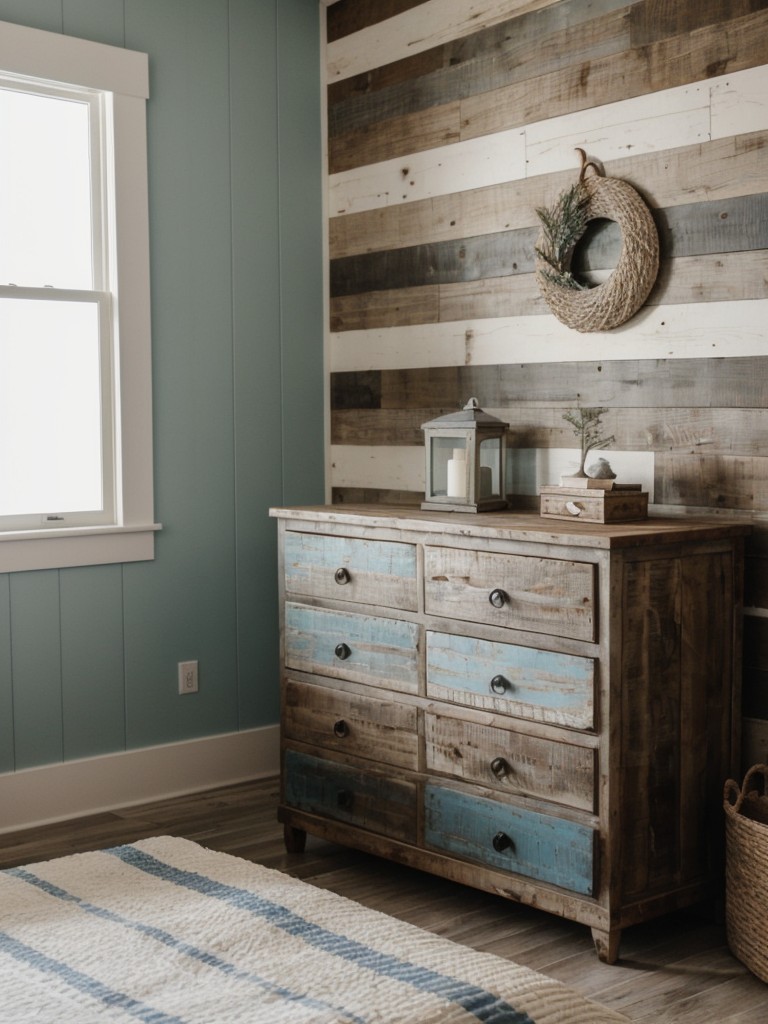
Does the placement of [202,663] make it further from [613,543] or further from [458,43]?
[458,43]

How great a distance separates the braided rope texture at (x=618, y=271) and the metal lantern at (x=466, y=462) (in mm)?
369

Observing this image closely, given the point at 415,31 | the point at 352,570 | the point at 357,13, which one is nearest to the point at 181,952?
the point at 352,570

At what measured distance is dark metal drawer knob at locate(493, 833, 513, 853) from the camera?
109 inches

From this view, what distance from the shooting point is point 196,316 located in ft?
12.5

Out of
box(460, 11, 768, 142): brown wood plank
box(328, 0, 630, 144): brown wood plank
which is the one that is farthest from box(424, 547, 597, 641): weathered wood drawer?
box(328, 0, 630, 144): brown wood plank

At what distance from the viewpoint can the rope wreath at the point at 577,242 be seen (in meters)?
3.00

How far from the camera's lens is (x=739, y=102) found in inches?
110

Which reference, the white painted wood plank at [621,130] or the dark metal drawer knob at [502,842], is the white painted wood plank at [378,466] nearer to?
the white painted wood plank at [621,130]

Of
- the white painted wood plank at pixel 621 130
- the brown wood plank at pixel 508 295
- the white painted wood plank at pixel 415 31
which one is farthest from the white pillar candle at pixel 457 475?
the white painted wood plank at pixel 415 31

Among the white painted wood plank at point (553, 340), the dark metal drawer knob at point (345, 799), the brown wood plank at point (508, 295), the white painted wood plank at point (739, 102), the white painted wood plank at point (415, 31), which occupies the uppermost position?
the white painted wood plank at point (415, 31)

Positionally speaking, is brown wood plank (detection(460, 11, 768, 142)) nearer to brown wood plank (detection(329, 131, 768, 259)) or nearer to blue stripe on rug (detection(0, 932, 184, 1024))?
brown wood plank (detection(329, 131, 768, 259))

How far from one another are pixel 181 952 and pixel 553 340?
92.3 inches

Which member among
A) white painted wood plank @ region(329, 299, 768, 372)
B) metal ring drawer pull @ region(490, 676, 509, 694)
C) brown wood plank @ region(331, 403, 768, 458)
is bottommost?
metal ring drawer pull @ region(490, 676, 509, 694)

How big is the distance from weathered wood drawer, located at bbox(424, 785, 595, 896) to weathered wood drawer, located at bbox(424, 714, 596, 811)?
53 mm
